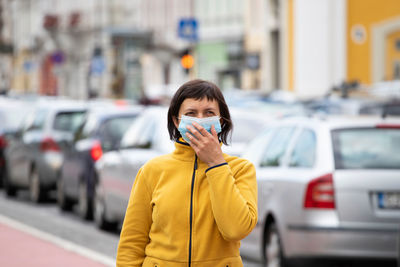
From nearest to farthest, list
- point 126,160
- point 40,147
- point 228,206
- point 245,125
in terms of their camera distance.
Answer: point 228,206, point 126,160, point 245,125, point 40,147

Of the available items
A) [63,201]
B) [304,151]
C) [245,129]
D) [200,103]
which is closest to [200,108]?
[200,103]

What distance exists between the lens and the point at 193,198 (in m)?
3.85

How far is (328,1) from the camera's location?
34344mm

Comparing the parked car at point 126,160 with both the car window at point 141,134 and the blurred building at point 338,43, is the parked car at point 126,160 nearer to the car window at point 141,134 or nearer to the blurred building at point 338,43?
the car window at point 141,134

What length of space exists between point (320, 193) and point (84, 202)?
7397mm

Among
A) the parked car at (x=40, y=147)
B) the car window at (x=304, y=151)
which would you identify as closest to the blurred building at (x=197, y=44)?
the parked car at (x=40, y=147)

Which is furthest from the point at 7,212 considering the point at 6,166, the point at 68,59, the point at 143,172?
the point at 68,59

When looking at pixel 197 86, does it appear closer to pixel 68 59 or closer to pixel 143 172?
pixel 143 172

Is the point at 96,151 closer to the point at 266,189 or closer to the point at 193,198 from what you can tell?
the point at 266,189

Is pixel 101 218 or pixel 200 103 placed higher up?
pixel 200 103

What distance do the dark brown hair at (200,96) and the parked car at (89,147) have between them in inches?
402

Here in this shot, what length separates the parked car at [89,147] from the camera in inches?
577

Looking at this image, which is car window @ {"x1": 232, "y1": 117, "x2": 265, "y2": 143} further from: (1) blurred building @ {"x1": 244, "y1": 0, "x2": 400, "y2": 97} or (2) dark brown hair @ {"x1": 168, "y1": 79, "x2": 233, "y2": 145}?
(1) blurred building @ {"x1": 244, "y1": 0, "x2": 400, "y2": 97}

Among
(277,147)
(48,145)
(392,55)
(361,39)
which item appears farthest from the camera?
(361,39)
